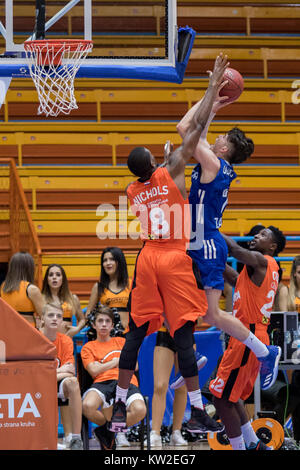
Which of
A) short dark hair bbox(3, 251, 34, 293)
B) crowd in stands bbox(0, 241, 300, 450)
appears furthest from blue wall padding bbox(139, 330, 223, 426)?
short dark hair bbox(3, 251, 34, 293)

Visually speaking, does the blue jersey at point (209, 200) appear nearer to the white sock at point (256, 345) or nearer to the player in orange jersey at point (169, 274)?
the player in orange jersey at point (169, 274)

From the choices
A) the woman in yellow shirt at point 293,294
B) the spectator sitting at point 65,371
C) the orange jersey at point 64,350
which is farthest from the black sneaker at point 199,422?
the woman in yellow shirt at point 293,294

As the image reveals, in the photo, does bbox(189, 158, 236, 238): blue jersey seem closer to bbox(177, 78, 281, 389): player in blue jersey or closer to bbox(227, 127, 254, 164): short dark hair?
bbox(177, 78, 281, 389): player in blue jersey

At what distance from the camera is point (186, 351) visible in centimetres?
589

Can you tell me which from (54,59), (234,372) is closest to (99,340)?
(234,372)

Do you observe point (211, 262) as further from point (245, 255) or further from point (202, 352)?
point (202, 352)

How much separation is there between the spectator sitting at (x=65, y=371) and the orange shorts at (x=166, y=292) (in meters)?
1.63

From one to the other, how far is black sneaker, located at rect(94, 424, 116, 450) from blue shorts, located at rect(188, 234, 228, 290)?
5.79ft

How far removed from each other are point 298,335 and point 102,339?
71.8 inches

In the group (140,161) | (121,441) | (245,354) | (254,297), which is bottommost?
(121,441)

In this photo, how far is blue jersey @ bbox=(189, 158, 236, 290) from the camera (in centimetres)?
608

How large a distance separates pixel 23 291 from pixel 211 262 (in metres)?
2.88

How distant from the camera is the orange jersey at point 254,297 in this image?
6730 millimetres
